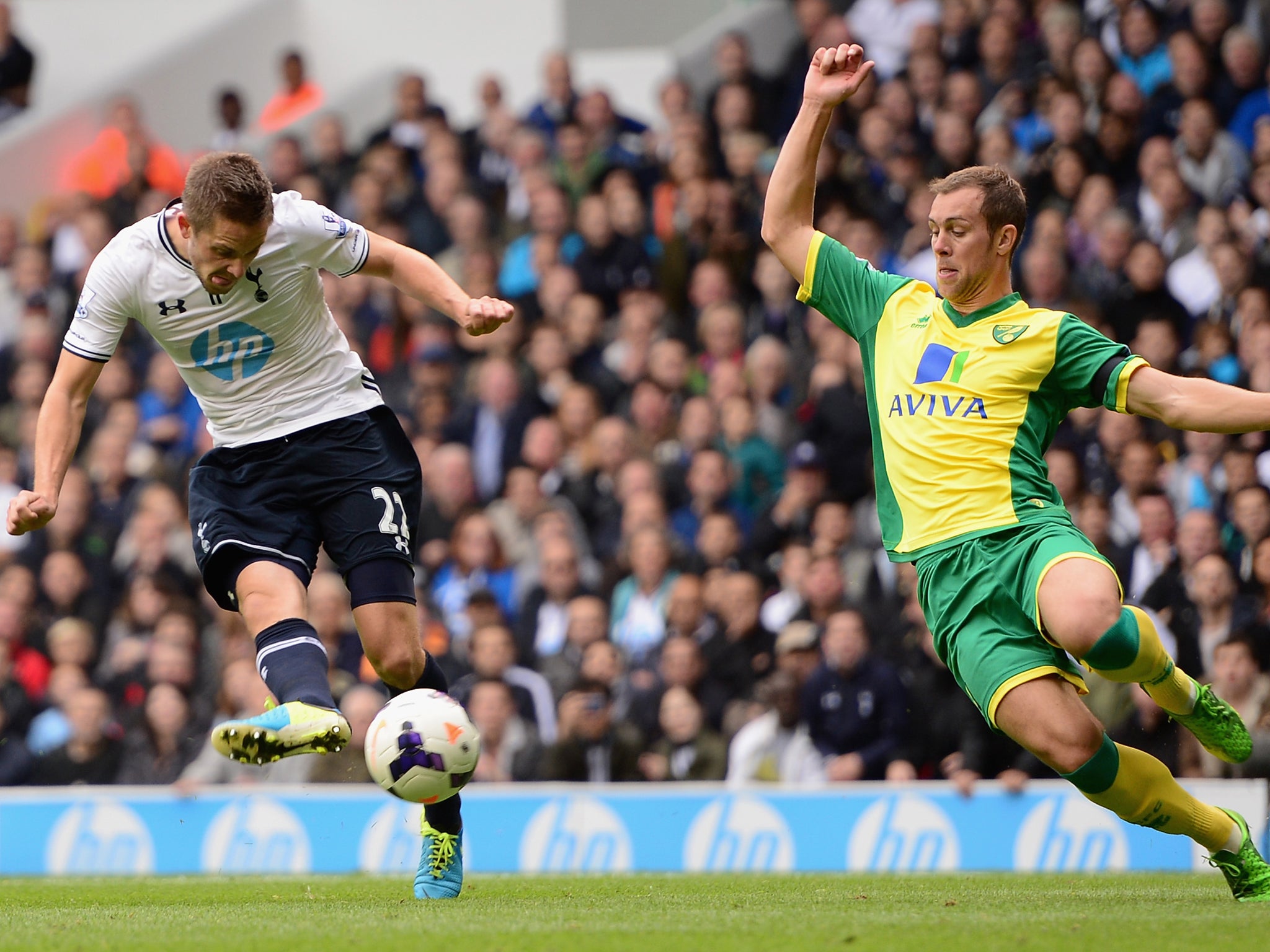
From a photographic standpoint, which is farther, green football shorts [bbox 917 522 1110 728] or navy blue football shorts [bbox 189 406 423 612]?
navy blue football shorts [bbox 189 406 423 612]

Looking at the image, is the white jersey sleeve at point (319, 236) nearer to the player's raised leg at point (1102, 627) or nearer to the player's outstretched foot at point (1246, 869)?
the player's raised leg at point (1102, 627)

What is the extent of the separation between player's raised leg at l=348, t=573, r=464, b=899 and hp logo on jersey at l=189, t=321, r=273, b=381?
83 cm

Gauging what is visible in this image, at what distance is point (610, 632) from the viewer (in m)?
10.6

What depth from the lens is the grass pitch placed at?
4.63 meters

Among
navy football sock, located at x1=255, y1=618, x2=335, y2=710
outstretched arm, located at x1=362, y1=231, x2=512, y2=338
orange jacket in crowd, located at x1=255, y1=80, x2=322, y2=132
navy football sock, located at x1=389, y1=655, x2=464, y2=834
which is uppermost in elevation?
orange jacket in crowd, located at x1=255, y1=80, x2=322, y2=132

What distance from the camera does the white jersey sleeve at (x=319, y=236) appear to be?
593cm

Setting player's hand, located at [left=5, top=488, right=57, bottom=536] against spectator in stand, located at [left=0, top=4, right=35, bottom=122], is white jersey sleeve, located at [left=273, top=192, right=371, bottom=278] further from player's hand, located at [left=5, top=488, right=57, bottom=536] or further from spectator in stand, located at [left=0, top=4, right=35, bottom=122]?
spectator in stand, located at [left=0, top=4, right=35, bottom=122]

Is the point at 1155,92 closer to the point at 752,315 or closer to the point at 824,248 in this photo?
the point at 752,315

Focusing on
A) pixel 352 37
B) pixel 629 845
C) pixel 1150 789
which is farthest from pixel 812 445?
pixel 352 37

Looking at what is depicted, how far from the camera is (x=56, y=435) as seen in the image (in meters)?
5.75

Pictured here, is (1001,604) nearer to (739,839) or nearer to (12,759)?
(739,839)

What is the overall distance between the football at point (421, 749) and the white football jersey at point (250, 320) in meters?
1.18

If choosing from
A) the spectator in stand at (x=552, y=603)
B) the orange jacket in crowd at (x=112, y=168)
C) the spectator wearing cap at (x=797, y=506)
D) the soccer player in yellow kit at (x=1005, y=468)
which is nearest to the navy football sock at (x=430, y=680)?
the soccer player in yellow kit at (x=1005, y=468)

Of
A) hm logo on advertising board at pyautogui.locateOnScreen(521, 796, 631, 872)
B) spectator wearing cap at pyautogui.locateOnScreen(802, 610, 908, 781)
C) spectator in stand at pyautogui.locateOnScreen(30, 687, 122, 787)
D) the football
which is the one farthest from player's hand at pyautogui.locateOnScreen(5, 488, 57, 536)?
spectator in stand at pyautogui.locateOnScreen(30, 687, 122, 787)
